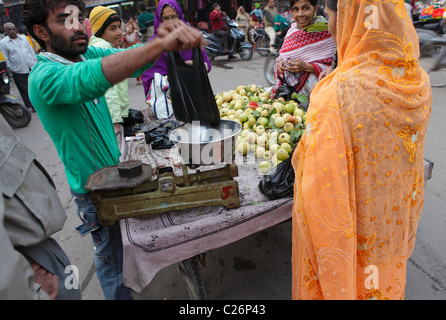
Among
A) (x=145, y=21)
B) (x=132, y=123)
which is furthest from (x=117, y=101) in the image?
(x=145, y=21)

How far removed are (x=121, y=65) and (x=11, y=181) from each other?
59 cm

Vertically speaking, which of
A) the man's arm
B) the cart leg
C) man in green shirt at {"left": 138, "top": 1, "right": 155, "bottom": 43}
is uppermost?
man in green shirt at {"left": 138, "top": 1, "right": 155, "bottom": 43}

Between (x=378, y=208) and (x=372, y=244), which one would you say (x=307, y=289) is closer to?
(x=372, y=244)

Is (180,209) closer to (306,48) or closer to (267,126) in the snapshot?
(267,126)

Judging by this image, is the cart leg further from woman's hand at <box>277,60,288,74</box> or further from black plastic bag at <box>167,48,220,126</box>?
woman's hand at <box>277,60,288,74</box>

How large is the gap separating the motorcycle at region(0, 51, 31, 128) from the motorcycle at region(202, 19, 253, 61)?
20.2 ft

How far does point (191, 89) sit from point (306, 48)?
74.9 inches

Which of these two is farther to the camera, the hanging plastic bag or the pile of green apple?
the hanging plastic bag

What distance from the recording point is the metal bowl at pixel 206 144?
4.82ft

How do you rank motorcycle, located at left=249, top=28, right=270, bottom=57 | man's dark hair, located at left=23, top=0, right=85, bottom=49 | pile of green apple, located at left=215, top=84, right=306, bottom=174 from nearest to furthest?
man's dark hair, located at left=23, top=0, right=85, bottom=49 → pile of green apple, located at left=215, top=84, right=306, bottom=174 → motorcycle, located at left=249, top=28, right=270, bottom=57

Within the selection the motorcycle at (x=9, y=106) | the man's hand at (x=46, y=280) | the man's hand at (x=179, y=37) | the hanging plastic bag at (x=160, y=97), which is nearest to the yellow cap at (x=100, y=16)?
the hanging plastic bag at (x=160, y=97)

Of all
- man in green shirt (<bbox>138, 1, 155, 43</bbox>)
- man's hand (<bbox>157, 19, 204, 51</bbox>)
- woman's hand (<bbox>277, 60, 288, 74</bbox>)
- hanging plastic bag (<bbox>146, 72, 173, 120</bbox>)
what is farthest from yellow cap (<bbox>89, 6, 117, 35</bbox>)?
man in green shirt (<bbox>138, 1, 155, 43</bbox>)

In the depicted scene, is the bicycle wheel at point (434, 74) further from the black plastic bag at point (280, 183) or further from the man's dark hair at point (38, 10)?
the man's dark hair at point (38, 10)

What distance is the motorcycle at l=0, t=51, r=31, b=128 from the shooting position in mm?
5773
